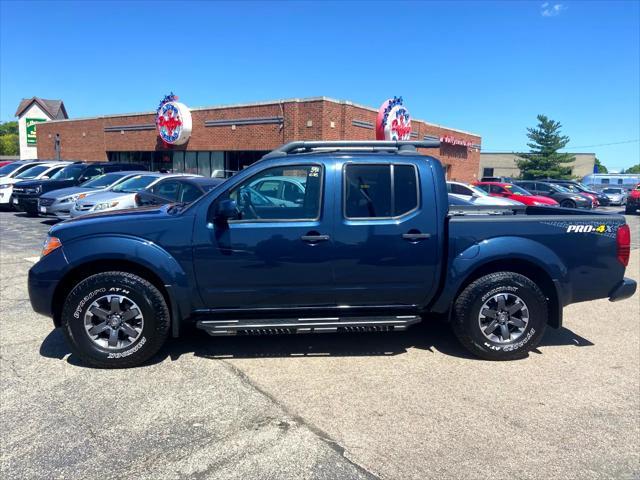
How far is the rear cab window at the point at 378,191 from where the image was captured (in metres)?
4.11

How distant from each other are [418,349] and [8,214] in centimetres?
1501

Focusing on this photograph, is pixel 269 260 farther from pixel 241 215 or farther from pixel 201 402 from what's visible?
pixel 201 402

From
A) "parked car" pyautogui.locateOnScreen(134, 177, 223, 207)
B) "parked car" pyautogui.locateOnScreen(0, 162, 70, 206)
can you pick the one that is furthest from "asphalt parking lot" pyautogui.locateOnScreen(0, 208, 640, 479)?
"parked car" pyautogui.locateOnScreen(0, 162, 70, 206)

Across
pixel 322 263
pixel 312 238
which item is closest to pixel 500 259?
pixel 322 263

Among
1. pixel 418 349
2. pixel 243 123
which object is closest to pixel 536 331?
pixel 418 349

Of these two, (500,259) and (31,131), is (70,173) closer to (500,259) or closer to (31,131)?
(500,259)

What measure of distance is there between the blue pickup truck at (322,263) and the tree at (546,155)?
59231 millimetres

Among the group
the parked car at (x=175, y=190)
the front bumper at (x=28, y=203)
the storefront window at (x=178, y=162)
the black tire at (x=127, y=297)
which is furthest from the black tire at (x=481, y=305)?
the storefront window at (x=178, y=162)

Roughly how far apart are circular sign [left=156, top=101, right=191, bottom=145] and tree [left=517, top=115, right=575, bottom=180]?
47.5 metres

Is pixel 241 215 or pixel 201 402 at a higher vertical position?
pixel 241 215

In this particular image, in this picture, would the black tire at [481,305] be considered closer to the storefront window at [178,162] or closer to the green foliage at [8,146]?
the storefront window at [178,162]

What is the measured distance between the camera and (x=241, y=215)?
4062 mm

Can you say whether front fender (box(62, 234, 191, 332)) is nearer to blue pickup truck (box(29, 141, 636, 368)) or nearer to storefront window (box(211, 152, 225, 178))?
blue pickup truck (box(29, 141, 636, 368))

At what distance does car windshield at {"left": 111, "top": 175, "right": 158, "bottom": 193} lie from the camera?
11211 mm
